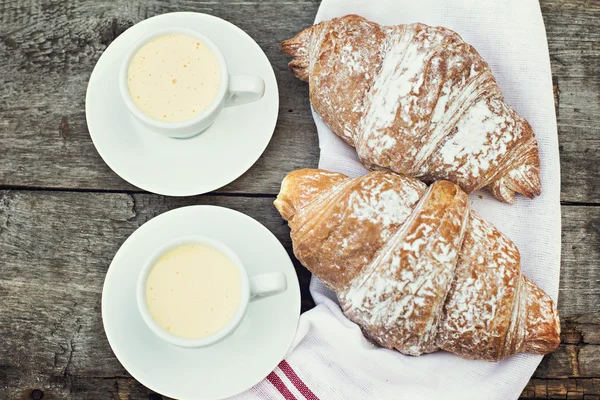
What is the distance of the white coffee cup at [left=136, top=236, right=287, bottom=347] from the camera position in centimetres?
143

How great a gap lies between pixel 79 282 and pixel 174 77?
2.28ft

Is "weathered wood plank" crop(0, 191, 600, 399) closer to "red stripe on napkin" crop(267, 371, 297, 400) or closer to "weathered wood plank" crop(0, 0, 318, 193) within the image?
"weathered wood plank" crop(0, 0, 318, 193)

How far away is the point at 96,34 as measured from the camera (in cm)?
186

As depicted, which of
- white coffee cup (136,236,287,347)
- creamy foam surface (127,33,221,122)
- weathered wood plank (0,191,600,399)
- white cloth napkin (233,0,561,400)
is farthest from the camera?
weathered wood plank (0,191,600,399)

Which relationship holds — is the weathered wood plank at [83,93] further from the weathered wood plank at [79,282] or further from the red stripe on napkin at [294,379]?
the red stripe on napkin at [294,379]

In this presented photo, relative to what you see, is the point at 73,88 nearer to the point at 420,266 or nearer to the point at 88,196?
the point at 88,196

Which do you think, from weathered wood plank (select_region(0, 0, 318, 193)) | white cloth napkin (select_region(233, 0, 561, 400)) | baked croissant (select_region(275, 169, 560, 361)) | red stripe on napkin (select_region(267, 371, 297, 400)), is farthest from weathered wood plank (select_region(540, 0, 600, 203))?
red stripe on napkin (select_region(267, 371, 297, 400))

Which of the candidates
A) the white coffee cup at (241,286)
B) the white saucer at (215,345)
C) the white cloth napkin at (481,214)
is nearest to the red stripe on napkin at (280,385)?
the white cloth napkin at (481,214)

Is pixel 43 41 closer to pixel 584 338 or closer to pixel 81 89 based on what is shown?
pixel 81 89

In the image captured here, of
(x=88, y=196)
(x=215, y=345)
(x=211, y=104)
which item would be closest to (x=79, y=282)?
(x=88, y=196)

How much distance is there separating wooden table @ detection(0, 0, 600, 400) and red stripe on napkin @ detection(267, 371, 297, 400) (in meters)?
0.22

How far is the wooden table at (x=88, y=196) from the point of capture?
70.0 inches

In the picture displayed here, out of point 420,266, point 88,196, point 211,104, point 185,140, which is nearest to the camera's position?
point 420,266

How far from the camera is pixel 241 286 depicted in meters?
1.47
